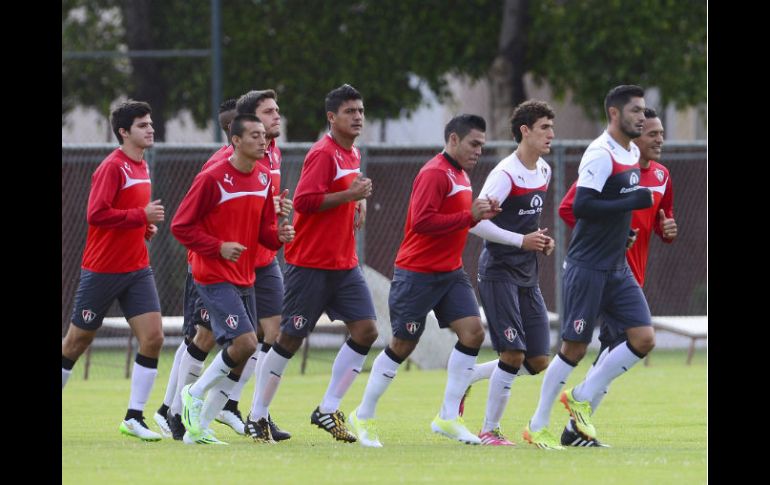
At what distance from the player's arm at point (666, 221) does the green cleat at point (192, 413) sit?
334 cm

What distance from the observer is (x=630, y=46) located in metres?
22.2

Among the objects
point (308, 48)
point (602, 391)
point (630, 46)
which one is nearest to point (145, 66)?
point (308, 48)

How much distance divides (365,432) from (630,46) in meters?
12.7

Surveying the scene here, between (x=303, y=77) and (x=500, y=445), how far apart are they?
12.7 m

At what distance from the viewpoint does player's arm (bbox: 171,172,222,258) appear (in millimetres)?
10086

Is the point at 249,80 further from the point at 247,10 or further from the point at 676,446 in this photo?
the point at 676,446

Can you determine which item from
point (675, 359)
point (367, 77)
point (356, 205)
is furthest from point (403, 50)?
point (356, 205)

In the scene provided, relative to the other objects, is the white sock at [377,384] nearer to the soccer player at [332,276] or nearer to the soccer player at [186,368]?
the soccer player at [332,276]

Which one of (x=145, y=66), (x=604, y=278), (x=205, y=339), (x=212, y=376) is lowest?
(x=212, y=376)

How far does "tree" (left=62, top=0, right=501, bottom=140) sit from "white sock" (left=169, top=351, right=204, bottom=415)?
11.8 meters

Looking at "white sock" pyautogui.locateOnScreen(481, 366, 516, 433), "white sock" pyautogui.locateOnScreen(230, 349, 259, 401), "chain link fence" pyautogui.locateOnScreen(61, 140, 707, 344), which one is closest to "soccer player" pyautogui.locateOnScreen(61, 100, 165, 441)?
"white sock" pyautogui.locateOnScreen(230, 349, 259, 401)

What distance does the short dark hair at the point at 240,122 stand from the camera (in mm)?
10352

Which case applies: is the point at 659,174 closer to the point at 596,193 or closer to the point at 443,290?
the point at 596,193

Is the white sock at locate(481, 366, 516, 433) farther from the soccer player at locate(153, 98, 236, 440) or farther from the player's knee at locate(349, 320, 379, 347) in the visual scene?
the soccer player at locate(153, 98, 236, 440)
